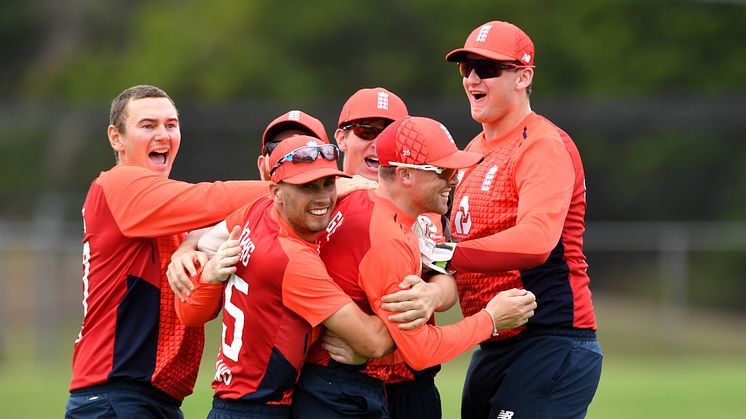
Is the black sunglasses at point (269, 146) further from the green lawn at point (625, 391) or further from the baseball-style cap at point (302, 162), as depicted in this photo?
the green lawn at point (625, 391)

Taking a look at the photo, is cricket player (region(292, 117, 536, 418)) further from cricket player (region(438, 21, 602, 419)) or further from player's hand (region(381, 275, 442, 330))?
cricket player (region(438, 21, 602, 419))

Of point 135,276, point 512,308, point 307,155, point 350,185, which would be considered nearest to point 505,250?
point 512,308

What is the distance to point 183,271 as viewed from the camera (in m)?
5.77

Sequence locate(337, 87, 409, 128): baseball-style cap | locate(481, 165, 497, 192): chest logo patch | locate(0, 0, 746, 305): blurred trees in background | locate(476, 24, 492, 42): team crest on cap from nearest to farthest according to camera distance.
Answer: locate(481, 165, 497, 192): chest logo patch, locate(476, 24, 492, 42): team crest on cap, locate(337, 87, 409, 128): baseball-style cap, locate(0, 0, 746, 305): blurred trees in background

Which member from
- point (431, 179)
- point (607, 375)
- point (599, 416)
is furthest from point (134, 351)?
point (607, 375)

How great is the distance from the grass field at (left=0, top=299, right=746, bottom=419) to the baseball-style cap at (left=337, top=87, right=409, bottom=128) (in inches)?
232

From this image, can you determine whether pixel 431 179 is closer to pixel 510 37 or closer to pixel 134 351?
pixel 510 37

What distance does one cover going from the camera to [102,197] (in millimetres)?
6145

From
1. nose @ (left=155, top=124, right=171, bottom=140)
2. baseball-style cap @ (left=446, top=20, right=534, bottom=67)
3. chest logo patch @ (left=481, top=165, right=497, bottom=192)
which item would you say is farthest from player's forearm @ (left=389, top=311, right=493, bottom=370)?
nose @ (left=155, top=124, right=171, bottom=140)

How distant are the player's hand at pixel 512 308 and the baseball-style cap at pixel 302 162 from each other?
0.99 metres

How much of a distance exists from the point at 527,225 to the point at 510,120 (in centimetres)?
82

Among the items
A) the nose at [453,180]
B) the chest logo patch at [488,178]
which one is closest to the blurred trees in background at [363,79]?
the chest logo patch at [488,178]

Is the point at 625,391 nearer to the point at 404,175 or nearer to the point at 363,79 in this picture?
the point at 404,175

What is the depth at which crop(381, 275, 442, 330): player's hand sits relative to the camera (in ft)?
17.6
